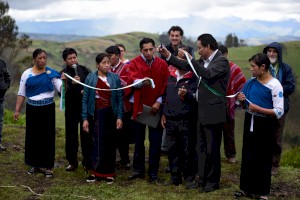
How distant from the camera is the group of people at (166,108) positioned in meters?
5.31

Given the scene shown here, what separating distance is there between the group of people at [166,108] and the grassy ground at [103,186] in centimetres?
18

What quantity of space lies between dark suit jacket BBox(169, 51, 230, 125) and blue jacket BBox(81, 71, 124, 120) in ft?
3.48

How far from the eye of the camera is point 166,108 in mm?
5965

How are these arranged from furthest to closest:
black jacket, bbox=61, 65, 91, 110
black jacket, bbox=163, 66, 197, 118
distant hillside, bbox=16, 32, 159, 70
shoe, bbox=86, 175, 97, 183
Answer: distant hillside, bbox=16, 32, 159, 70, black jacket, bbox=61, 65, 91, 110, shoe, bbox=86, 175, 97, 183, black jacket, bbox=163, 66, 197, 118

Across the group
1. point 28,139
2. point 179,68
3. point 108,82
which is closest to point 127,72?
point 108,82

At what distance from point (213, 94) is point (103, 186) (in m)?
2.10

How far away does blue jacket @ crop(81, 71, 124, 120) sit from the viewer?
5.98m

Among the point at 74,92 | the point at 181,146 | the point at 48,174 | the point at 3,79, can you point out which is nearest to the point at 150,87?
the point at 181,146

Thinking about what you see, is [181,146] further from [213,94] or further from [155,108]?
[213,94]

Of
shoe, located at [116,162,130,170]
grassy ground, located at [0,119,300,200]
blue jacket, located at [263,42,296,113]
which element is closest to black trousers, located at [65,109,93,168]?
grassy ground, located at [0,119,300,200]

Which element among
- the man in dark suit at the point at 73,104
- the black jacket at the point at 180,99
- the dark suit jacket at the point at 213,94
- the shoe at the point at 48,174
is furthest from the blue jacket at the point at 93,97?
the shoe at the point at 48,174

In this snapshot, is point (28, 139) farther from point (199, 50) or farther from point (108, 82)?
point (199, 50)

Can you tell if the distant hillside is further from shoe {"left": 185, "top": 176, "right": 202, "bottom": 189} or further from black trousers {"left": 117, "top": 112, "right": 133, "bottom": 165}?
shoe {"left": 185, "top": 176, "right": 202, "bottom": 189}

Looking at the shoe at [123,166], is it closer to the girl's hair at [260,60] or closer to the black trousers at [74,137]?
the black trousers at [74,137]
